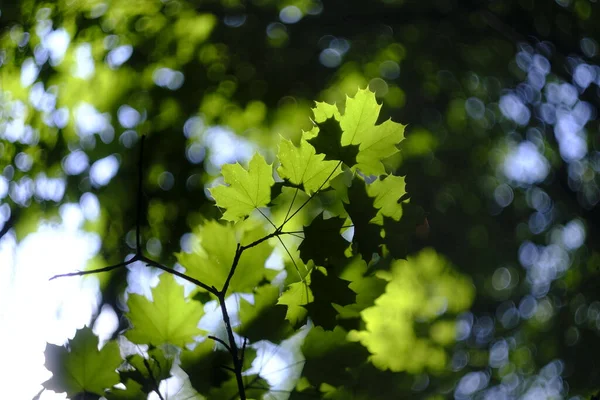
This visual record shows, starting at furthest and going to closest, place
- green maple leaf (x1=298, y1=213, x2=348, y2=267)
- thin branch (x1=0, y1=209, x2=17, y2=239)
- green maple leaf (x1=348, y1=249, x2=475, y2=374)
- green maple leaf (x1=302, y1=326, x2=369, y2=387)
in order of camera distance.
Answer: thin branch (x1=0, y1=209, x2=17, y2=239) → green maple leaf (x1=348, y1=249, x2=475, y2=374) → green maple leaf (x1=302, y1=326, x2=369, y2=387) → green maple leaf (x1=298, y1=213, x2=348, y2=267)

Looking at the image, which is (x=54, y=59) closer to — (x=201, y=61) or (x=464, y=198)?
(x=201, y=61)

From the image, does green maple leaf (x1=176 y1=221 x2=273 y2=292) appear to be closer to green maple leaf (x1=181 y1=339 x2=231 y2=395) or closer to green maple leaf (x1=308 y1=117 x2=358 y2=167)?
green maple leaf (x1=181 y1=339 x2=231 y2=395)

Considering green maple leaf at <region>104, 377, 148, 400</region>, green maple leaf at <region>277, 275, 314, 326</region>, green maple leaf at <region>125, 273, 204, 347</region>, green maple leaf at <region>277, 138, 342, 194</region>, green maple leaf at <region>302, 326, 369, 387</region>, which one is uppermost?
green maple leaf at <region>277, 138, 342, 194</region>

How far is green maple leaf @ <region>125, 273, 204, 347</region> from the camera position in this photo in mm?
546

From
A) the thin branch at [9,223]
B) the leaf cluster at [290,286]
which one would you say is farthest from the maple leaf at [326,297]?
the thin branch at [9,223]

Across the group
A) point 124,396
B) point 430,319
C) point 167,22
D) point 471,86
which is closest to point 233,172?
point 124,396

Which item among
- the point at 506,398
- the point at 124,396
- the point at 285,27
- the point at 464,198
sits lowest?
the point at 506,398

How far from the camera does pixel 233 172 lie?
20.6 inches

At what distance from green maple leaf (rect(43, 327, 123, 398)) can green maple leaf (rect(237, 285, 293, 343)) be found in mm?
147

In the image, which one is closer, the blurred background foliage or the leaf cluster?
the leaf cluster

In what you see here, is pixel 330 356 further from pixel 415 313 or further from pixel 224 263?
pixel 415 313

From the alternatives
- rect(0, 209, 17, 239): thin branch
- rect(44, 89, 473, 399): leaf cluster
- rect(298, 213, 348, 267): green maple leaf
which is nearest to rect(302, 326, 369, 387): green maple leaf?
rect(44, 89, 473, 399): leaf cluster

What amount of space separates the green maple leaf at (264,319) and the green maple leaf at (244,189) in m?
0.11

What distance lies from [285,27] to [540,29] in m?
1.44
